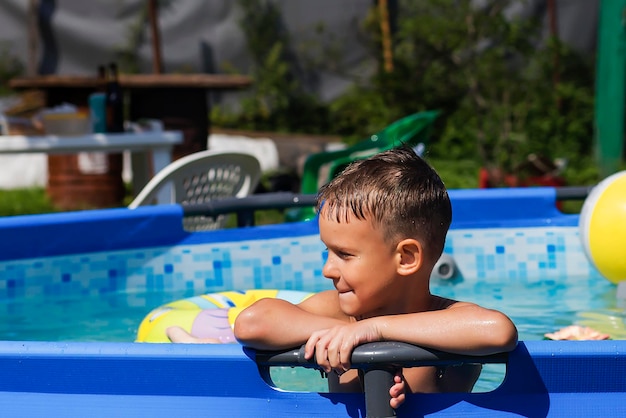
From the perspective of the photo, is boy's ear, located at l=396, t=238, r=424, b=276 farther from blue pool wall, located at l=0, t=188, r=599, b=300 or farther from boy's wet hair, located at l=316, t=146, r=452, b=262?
blue pool wall, located at l=0, t=188, r=599, b=300

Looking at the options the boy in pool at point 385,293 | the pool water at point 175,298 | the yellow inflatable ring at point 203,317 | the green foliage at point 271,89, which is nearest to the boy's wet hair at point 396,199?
the boy in pool at point 385,293

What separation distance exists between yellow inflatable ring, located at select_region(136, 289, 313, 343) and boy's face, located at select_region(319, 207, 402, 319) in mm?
1142

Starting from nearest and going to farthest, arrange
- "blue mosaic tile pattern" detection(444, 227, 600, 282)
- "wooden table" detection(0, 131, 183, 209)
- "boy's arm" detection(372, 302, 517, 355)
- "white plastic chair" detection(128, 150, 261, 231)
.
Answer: "boy's arm" detection(372, 302, 517, 355) → "blue mosaic tile pattern" detection(444, 227, 600, 282) → "white plastic chair" detection(128, 150, 261, 231) → "wooden table" detection(0, 131, 183, 209)

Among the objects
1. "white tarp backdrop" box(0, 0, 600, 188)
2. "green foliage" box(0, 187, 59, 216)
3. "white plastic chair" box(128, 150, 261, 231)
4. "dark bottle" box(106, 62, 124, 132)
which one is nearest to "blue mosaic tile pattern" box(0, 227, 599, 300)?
"white plastic chair" box(128, 150, 261, 231)

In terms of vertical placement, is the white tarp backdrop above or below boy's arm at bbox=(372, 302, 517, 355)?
above

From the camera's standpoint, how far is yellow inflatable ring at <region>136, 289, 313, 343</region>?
10.00 feet

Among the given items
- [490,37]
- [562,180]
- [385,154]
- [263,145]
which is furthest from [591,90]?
[385,154]

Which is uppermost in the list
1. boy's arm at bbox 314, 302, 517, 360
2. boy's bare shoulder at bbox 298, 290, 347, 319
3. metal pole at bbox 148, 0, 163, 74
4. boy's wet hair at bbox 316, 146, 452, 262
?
metal pole at bbox 148, 0, 163, 74

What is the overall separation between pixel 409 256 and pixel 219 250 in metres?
2.25

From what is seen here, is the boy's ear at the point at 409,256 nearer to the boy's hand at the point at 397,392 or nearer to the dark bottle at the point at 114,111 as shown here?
the boy's hand at the point at 397,392

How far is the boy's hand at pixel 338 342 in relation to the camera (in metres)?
1.75

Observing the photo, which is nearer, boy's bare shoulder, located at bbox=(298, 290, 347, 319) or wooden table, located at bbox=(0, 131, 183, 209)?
boy's bare shoulder, located at bbox=(298, 290, 347, 319)

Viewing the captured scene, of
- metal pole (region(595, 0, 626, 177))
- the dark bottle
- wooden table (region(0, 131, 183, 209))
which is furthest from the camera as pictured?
metal pole (region(595, 0, 626, 177))

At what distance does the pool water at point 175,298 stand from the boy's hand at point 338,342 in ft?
5.79
